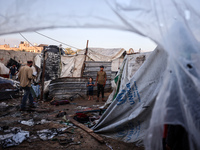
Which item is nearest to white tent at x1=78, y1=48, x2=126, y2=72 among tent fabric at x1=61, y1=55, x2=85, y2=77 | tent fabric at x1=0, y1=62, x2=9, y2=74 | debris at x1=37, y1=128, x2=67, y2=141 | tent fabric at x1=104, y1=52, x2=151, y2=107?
tent fabric at x1=61, y1=55, x2=85, y2=77

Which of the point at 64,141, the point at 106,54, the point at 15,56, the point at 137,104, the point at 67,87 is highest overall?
the point at 106,54

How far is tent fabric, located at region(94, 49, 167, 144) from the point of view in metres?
3.07

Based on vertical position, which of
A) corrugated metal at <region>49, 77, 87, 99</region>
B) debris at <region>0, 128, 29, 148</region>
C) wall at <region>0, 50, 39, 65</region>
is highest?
wall at <region>0, 50, 39, 65</region>

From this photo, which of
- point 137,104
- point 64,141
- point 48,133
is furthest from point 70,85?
point 137,104

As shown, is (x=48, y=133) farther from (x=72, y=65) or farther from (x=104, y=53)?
(x=104, y=53)

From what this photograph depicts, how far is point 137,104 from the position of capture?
3.31 metres

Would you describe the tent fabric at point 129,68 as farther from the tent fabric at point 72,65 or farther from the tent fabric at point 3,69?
the tent fabric at point 3,69

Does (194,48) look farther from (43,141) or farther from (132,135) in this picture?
(43,141)

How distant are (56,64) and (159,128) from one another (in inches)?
374

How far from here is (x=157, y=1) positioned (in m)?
1.79

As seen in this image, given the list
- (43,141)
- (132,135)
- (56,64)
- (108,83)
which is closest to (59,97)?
(56,64)

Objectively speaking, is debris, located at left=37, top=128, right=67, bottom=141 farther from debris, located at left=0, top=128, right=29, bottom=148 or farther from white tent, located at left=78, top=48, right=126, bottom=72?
white tent, located at left=78, top=48, right=126, bottom=72

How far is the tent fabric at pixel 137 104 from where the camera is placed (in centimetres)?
307

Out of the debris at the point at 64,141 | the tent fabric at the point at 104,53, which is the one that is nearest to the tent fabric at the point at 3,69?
the tent fabric at the point at 104,53
